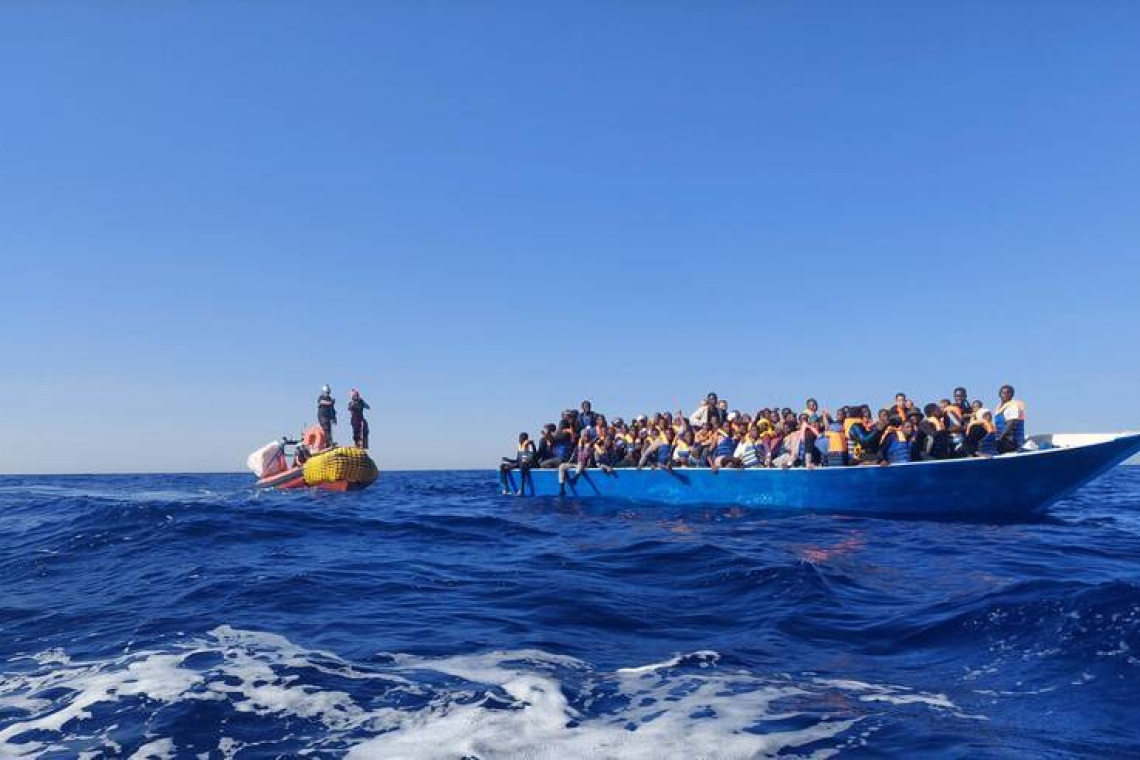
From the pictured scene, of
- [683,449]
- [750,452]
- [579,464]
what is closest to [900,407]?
[750,452]

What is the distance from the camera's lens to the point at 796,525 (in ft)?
45.3

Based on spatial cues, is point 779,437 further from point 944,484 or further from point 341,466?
point 341,466

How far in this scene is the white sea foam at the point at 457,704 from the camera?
13.3 ft

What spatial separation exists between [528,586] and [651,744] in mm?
4259

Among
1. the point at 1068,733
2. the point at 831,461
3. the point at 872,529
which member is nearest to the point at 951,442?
the point at 831,461

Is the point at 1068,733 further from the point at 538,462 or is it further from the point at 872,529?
the point at 538,462

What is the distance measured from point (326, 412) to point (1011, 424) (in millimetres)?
23247

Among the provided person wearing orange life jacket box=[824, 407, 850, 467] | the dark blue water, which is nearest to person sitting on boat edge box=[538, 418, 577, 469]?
person wearing orange life jacket box=[824, 407, 850, 467]

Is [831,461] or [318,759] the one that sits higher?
[831,461]

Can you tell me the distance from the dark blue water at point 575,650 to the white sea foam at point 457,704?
0.8 inches

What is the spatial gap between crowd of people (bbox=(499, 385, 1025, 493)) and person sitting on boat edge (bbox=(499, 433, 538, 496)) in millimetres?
46

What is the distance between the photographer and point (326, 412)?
2786 centimetres

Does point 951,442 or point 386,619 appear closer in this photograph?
point 386,619

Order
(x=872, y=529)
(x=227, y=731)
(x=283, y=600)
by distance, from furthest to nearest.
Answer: (x=872, y=529)
(x=283, y=600)
(x=227, y=731)
